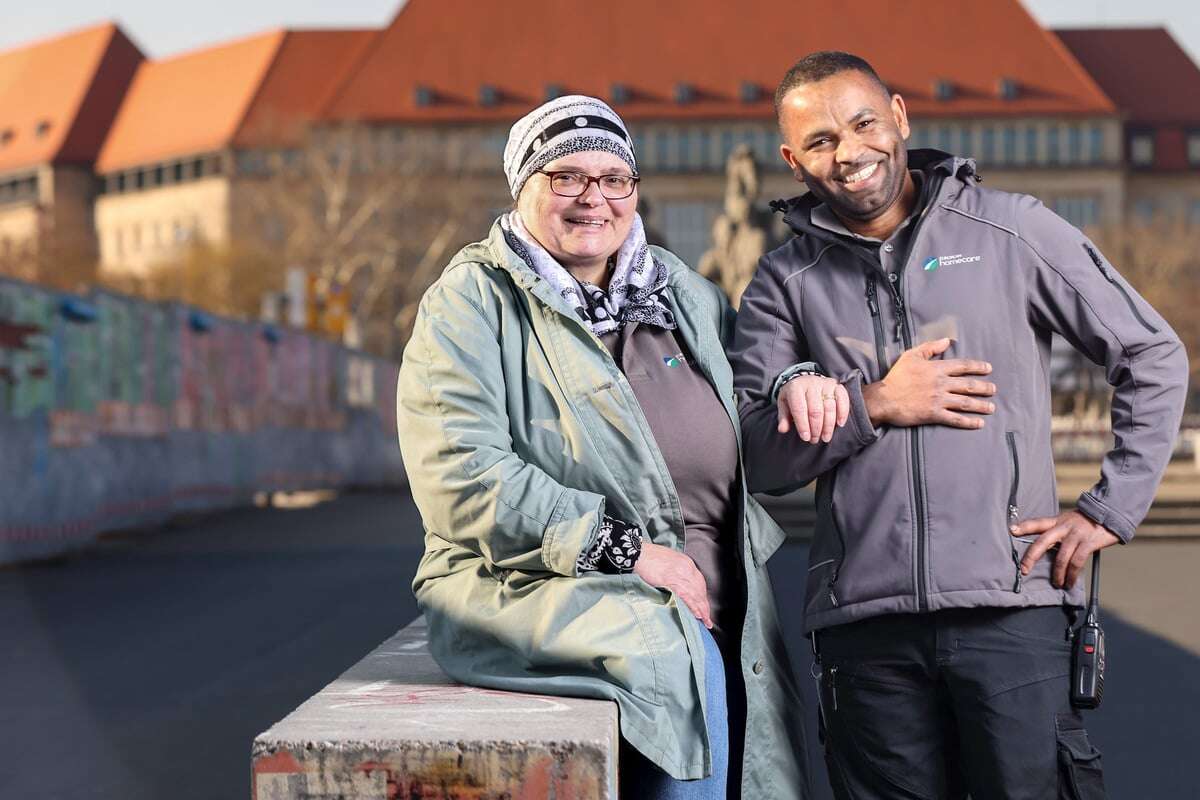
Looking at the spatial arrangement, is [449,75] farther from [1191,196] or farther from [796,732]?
[796,732]

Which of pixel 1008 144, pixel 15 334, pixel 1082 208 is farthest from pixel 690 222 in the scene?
pixel 15 334

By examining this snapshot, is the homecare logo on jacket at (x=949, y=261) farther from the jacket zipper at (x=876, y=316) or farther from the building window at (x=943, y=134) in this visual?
the building window at (x=943, y=134)

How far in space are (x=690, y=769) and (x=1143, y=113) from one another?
105m

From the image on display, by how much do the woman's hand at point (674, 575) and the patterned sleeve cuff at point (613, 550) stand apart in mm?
23

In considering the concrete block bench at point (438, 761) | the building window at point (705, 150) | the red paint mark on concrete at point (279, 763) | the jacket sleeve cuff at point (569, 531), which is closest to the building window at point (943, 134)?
the building window at point (705, 150)

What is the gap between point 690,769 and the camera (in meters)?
3.67

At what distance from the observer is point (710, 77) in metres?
94.9

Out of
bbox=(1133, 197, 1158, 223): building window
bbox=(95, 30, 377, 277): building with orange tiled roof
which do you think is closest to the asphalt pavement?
bbox=(95, 30, 377, 277): building with orange tiled roof

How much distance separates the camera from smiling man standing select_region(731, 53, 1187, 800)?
152 inches

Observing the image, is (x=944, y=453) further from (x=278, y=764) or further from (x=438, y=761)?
(x=278, y=764)

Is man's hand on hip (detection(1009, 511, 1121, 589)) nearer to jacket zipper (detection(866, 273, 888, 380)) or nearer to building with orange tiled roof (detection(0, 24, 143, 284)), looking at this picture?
jacket zipper (detection(866, 273, 888, 380))

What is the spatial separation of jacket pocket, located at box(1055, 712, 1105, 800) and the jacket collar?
1.05 metres

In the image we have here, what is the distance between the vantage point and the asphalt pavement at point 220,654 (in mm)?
6762

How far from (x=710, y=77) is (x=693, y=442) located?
92.4 metres
